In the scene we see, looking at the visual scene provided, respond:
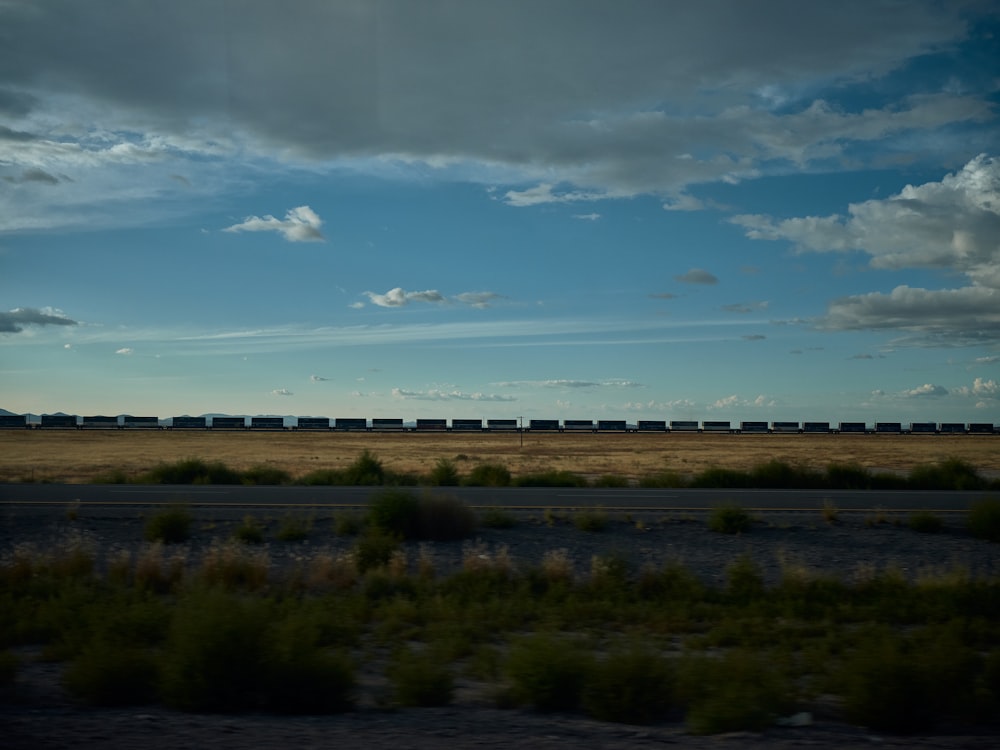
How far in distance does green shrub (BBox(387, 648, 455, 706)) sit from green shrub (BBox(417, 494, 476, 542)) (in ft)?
32.4

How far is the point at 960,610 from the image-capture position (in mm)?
12516

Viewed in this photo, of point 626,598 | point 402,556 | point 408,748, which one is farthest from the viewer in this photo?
point 402,556

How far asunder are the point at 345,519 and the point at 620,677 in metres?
12.1

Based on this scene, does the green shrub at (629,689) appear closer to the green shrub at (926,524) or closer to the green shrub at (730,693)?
the green shrub at (730,693)

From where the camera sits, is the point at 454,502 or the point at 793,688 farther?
the point at 454,502

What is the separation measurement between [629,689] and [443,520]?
11.3 m

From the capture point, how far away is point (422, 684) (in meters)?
7.93

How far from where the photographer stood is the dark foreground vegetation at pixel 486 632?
7672 millimetres

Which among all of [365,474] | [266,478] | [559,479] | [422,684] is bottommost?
[422,684]

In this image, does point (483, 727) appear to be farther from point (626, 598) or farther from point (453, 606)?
point (626, 598)

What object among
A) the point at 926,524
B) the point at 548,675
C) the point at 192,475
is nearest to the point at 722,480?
the point at 926,524

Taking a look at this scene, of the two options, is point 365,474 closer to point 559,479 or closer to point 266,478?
point 266,478

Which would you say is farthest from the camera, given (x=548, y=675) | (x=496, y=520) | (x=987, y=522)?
(x=496, y=520)

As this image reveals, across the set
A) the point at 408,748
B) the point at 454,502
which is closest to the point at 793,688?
the point at 408,748
